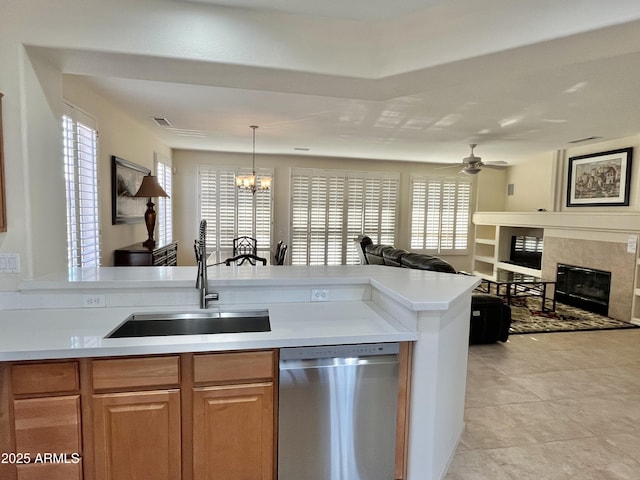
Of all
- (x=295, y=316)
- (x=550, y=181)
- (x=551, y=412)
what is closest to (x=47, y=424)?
(x=295, y=316)

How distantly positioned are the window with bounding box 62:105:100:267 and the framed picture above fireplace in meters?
7.24

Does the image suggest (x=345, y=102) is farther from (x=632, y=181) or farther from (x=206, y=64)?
(x=632, y=181)

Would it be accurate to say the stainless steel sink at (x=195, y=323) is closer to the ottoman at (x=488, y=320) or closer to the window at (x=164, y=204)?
the ottoman at (x=488, y=320)

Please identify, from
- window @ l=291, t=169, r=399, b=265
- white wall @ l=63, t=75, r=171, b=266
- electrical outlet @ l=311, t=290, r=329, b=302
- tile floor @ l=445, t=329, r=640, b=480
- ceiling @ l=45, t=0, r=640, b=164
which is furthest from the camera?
window @ l=291, t=169, r=399, b=265

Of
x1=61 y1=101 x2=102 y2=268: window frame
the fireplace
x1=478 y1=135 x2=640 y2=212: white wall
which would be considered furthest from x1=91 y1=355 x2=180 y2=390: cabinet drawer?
x1=478 y1=135 x2=640 y2=212: white wall

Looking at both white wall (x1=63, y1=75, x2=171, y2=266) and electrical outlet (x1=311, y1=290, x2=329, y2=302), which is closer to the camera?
electrical outlet (x1=311, y1=290, x2=329, y2=302)

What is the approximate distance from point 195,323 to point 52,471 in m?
0.87

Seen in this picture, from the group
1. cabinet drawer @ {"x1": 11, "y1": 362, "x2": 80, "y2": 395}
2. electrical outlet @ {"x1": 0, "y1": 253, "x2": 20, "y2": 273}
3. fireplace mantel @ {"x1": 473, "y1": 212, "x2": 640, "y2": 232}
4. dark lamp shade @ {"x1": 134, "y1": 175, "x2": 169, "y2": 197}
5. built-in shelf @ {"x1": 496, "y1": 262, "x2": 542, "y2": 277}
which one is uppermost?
dark lamp shade @ {"x1": 134, "y1": 175, "x2": 169, "y2": 197}

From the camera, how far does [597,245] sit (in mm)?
5516

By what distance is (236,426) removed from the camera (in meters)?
1.67

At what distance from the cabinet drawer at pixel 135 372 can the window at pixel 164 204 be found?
4.86 meters

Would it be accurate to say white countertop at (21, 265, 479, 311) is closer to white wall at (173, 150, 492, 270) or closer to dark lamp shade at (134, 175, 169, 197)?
dark lamp shade at (134, 175, 169, 197)

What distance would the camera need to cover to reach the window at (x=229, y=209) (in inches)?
290

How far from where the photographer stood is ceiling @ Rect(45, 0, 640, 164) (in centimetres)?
178
